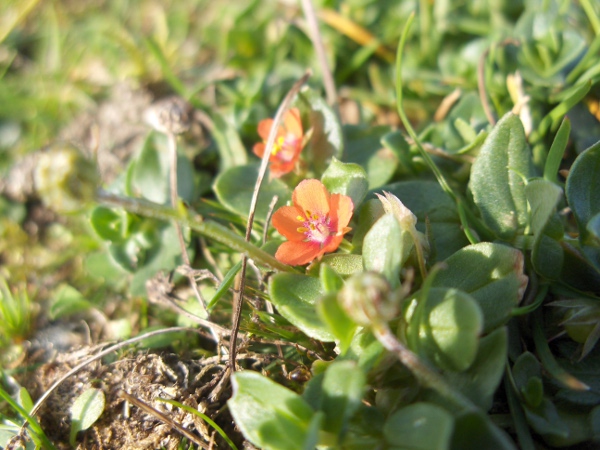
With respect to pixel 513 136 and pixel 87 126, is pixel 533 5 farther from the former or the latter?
pixel 87 126

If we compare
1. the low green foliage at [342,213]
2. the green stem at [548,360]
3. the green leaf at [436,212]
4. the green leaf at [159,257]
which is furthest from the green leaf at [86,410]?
the green stem at [548,360]

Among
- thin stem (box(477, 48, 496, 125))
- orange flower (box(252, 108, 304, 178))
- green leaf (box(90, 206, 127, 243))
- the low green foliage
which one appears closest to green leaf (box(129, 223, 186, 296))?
the low green foliage

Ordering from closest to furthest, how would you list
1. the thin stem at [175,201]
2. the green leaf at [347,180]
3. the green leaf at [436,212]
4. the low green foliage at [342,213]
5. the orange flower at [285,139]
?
the low green foliage at [342,213], the green leaf at [347,180], the green leaf at [436,212], the thin stem at [175,201], the orange flower at [285,139]

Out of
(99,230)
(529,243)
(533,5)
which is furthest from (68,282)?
(533,5)

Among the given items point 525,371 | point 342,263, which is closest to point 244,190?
point 342,263

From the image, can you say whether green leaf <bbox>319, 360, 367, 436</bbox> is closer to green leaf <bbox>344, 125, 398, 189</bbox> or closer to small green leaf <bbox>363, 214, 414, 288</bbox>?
small green leaf <bbox>363, 214, 414, 288</bbox>

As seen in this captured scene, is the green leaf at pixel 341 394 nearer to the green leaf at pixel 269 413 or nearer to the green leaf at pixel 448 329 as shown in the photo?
the green leaf at pixel 269 413
